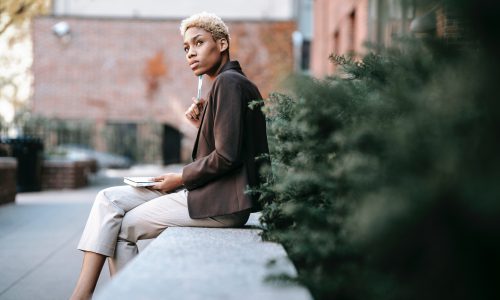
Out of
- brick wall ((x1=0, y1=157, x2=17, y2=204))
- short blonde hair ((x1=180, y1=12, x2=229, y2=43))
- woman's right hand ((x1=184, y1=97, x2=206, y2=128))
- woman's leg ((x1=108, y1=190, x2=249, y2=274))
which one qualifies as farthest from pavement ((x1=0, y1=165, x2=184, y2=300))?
short blonde hair ((x1=180, y1=12, x2=229, y2=43))

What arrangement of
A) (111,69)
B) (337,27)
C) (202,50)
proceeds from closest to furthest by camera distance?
1. (202,50)
2. (337,27)
3. (111,69)

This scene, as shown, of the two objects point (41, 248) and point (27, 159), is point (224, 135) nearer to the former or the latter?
point (41, 248)

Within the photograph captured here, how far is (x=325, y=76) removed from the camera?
9.82ft

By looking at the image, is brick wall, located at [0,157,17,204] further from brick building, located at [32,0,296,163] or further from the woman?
brick building, located at [32,0,296,163]

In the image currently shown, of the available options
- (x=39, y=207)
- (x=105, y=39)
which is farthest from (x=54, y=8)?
(x=39, y=207)

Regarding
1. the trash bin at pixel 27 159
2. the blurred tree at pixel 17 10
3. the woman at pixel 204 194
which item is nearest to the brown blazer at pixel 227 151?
the woman at pixel 204 194

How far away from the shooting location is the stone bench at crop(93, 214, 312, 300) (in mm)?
2354

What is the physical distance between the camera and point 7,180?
11586 mm

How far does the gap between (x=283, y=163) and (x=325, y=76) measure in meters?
1.18

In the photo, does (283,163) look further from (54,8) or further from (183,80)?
(54,8)

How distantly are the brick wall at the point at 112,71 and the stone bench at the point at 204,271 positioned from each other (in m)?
31.3

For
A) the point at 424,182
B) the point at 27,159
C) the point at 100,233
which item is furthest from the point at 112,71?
the point at 424,182

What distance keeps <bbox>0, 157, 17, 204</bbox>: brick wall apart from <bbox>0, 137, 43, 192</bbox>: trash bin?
206cm

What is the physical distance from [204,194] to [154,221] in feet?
1.25
